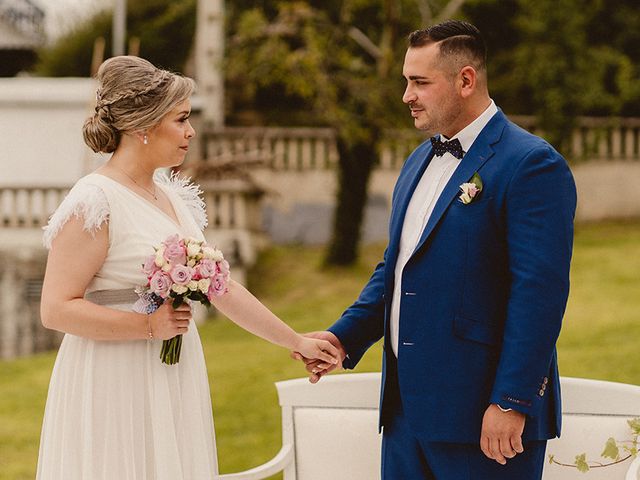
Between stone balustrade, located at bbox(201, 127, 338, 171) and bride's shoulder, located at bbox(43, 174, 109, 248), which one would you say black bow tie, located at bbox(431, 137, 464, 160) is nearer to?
bride's shoulder, located at bbox(43, 174, 109, 248)

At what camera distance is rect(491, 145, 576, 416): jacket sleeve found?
224cm

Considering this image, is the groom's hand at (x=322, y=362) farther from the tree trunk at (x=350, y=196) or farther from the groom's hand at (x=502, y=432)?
the tree trunk at (x=350, y=196)

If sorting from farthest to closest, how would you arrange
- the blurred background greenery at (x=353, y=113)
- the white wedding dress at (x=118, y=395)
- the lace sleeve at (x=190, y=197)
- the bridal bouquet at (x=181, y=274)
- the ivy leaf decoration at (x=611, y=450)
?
1. the blurred background greenery at (x=353, y=113)
2. the lace sleeve at (x=190, y=197)
3. the ivy leaf decoration at (x=611, y=450)
4. the white wedding dress at (x=118, y=395)
5. the bridal bouquet at (x=181, y=274)

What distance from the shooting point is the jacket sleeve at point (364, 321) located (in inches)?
112

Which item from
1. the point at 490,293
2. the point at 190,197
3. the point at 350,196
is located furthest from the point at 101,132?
the point at 350,196

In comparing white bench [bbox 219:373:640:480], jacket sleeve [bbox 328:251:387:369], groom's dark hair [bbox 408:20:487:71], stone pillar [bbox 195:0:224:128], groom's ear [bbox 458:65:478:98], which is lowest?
white bench [bbox 219:373:640:480]

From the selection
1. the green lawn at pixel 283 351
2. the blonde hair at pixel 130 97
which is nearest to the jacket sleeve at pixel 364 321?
the blonde hair at pixel 130 97

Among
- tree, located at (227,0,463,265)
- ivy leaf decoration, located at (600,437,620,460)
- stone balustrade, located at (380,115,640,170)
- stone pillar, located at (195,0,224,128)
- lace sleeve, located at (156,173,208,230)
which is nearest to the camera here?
ivy leaf decoration, located at (600,437,620,460)

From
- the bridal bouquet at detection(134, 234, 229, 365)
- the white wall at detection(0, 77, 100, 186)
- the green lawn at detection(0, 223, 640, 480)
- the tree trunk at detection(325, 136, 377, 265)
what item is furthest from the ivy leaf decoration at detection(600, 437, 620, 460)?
the white wall at detection(0, 77, 100, 186)

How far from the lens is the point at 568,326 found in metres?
9.22

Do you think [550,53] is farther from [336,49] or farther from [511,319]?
[511,319]

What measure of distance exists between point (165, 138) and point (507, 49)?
1356 cm

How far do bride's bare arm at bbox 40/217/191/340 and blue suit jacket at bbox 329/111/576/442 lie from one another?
25.7 inches

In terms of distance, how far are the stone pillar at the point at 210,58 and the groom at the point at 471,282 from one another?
11.1 m
